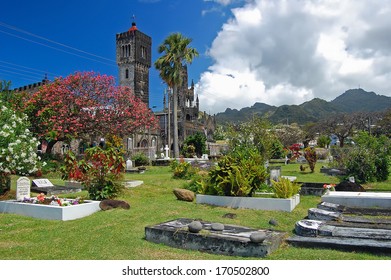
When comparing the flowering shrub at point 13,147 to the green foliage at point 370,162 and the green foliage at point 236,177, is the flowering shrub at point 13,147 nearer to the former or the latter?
the green foliage at point 236,177

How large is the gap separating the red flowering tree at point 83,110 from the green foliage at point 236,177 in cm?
1539

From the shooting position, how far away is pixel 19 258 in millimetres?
6371

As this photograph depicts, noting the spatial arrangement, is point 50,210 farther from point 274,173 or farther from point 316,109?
point 316,109

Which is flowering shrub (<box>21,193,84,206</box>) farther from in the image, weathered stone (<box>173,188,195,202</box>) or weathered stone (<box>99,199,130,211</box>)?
weathered stone (<box>173,188,195,202</box>)

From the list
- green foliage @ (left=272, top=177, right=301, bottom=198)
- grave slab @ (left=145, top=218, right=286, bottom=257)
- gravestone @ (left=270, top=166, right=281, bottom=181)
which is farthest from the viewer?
gravestone @ (left=270, top=166, right=281, bottom=181)

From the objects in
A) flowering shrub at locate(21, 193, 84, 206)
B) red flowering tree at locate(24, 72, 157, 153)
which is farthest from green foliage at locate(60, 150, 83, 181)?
red flowering tree at locate(24, 72, 157, 153)

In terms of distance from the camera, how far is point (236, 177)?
37.6ft

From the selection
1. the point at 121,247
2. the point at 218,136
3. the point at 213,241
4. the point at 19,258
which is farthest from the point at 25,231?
the point at 218,136

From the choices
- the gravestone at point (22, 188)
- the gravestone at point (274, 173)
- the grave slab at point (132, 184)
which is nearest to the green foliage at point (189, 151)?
the grave slab at point (132, 184)

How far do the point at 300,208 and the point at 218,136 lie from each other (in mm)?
73258

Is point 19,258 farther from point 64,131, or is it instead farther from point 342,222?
point 64,131

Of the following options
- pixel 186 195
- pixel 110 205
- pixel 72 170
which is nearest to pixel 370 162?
pixel 186 195

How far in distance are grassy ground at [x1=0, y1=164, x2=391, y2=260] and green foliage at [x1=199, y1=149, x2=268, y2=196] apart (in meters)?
0.78

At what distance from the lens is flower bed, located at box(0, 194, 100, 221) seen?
392 inches
